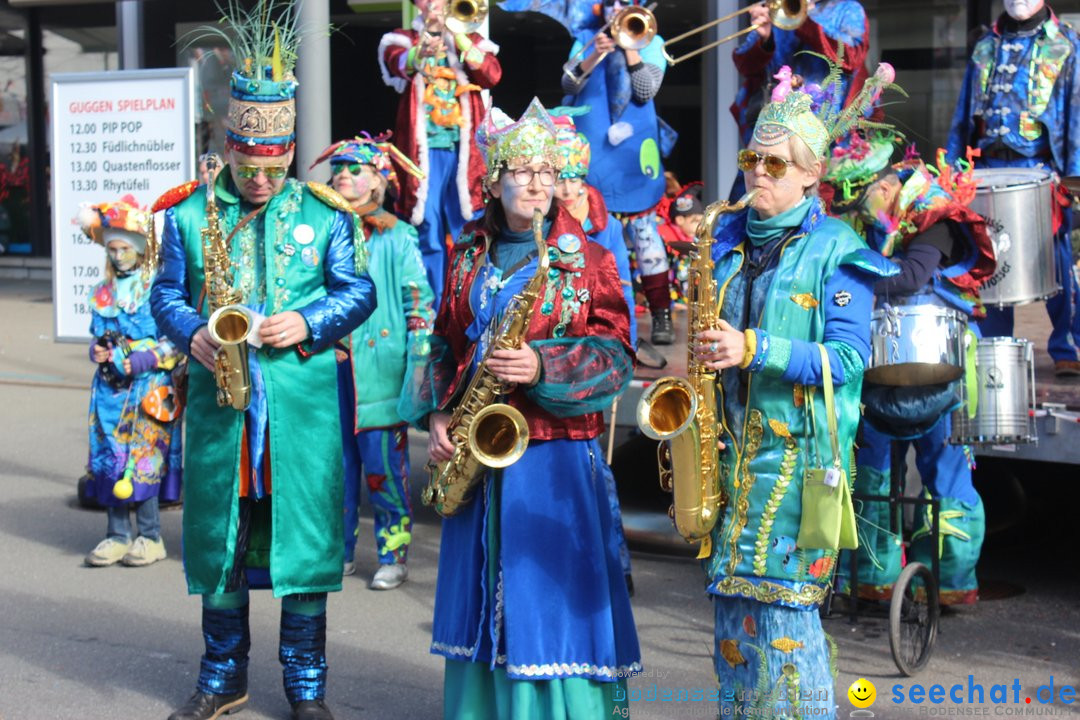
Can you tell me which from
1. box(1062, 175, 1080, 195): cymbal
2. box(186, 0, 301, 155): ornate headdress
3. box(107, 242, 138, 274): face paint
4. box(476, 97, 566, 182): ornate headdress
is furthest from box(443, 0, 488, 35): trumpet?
box(476, 97, 566, 182): ornate headdress

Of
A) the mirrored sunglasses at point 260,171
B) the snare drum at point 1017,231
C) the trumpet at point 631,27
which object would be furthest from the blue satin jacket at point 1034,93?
the mirrored sunglasses at point 260,171

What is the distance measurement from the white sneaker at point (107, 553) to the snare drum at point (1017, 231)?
4.16 m

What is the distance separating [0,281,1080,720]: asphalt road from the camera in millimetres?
5531

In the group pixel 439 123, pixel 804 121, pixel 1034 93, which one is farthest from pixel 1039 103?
pixel 804 121

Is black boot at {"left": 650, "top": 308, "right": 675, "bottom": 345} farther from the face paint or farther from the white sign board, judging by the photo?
the white sign board

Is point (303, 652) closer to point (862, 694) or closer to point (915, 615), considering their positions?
point (862, 694)

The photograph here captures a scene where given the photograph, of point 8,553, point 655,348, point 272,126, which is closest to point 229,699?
point 272,126

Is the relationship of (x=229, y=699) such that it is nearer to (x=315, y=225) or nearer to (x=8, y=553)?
(x=315, y=225)

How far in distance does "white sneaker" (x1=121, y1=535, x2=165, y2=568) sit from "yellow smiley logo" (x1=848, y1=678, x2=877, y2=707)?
11.7 ft

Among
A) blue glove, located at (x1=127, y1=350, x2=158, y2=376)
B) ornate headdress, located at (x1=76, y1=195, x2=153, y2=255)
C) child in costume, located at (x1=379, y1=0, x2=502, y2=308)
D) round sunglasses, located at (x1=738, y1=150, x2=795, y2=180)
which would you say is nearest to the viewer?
round sunglasses, located at (x1=738, y1=150, x2=795, y2=180)

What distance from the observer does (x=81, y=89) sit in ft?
34.0

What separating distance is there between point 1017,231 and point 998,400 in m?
1.20

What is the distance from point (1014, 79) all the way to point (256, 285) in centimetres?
447

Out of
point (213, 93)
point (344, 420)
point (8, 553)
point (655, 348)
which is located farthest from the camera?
point (213, 93)
